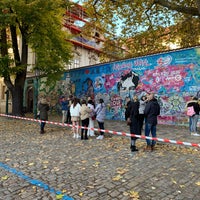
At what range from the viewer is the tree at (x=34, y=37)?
13.7m

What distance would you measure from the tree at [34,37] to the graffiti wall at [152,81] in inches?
129

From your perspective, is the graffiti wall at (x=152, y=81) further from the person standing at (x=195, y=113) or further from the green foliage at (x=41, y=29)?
the green foliage at (x=41, y=29)

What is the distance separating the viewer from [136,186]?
4586 millimetres

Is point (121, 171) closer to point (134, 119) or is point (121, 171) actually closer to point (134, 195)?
point (134, 195)

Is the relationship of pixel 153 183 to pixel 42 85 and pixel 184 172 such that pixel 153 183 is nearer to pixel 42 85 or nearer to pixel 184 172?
pixel 184 172

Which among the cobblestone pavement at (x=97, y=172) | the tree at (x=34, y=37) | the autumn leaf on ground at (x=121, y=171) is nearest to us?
the cobblestone pavement at (x=97, y=172)

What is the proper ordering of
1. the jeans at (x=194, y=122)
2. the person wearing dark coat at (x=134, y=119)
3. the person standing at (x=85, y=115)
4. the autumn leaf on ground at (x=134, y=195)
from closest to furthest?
1. the autumn leaf on ground at (x=134, y=195)
2. the person wearing dark coat at (x=134, y=119)
3. the person standing at (x=85, y=115)
4. the jeans at (x=194, y=122)

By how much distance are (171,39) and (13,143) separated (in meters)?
15.1

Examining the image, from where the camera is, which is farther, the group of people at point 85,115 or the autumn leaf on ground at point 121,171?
the group of people at point 85,115

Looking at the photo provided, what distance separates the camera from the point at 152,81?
14992mm

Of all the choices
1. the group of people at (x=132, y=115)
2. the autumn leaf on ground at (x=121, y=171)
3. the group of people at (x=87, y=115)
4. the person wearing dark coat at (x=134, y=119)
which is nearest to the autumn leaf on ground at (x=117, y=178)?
the autumn leaf on ground at (x=121, y=171)

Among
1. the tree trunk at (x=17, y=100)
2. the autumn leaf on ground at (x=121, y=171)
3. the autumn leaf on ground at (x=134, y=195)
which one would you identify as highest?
the tree trunk at (x=17, y=100)

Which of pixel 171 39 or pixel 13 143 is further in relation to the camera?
pixel 171 39

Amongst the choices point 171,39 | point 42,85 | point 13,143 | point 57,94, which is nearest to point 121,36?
point 171,39
